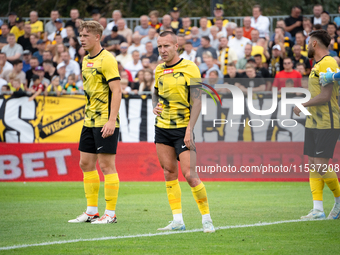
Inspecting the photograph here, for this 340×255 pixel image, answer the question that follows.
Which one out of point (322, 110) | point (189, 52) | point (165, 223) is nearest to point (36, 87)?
point (189, 52)

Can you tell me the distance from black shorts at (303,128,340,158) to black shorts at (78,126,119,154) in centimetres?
281

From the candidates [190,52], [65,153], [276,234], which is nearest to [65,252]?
[276,234]

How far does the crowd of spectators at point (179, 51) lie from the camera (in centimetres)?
1513

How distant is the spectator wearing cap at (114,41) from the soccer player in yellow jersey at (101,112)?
420 inches

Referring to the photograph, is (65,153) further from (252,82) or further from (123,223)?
(123,223)

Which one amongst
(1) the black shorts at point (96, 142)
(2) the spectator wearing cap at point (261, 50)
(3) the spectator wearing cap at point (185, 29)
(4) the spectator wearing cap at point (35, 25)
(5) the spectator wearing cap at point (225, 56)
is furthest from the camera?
(4) the spectator wearing cap at point (35, 25)

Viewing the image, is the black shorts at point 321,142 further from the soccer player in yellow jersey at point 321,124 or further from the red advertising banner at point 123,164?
the red advertising banner at point 123,164

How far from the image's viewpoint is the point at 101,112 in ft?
24.2

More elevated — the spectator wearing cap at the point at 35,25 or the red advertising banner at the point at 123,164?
the spectator wearing cap at the point at 35,25

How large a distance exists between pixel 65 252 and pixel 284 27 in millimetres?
13591

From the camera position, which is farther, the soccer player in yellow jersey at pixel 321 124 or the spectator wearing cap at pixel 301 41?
the spectator wearing cap at pixel 301 41

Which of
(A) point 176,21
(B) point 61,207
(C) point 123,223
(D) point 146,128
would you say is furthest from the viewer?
(A) point 176,21

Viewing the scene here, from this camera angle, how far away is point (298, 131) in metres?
13.9

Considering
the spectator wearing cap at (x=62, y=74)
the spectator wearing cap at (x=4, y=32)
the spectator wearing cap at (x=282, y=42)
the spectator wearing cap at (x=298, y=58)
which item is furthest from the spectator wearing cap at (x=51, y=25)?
the spectator wearing cap at (x=298, y=58)
